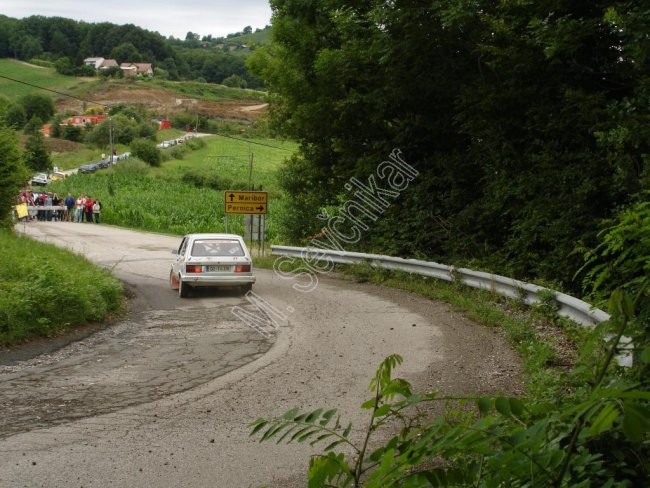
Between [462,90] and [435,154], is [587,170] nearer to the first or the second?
[462,90]

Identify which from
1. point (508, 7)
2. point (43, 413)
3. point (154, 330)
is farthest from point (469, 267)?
point (43, 413)

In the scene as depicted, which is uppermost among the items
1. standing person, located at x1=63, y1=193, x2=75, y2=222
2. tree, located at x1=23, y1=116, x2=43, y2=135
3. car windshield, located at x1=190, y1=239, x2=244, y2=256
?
car windshield, located at x1=190, y1=239, x2=244, y2=256

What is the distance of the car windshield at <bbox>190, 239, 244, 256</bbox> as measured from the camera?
1883cm

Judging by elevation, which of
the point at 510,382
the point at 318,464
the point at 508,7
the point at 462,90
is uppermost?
the point at 508,7

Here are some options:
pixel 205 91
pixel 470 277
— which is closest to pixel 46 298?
pixel 470 277

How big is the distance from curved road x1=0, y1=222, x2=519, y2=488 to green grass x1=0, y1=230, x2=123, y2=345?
595mm

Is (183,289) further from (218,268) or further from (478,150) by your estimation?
(478,150)

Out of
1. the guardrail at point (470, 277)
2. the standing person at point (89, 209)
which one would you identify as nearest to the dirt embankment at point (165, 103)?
the standing person at point (89, 209)

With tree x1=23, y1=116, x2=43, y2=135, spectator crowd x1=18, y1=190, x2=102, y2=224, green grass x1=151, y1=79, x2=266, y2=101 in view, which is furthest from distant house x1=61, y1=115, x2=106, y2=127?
spectator crowd x1=18, y1=190, x2=102, y2=224

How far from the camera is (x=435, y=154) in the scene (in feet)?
69.6

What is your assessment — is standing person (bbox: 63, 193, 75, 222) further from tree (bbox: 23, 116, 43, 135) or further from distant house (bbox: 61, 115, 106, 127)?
distant house (bbox: 61, 115, 106, 127)

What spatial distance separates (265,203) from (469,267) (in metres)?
10.3

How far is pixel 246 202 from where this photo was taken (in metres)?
26.5

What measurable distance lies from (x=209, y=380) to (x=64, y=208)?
46437 mm
